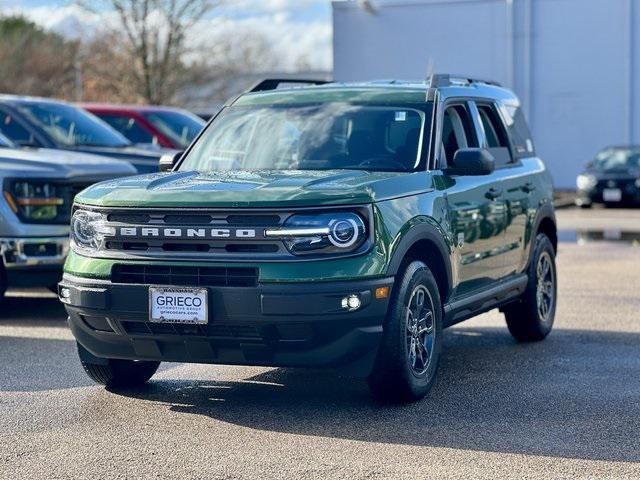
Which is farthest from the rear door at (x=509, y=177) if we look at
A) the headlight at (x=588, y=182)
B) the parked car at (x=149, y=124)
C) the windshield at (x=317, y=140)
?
the headlight at (x=588, y=182)

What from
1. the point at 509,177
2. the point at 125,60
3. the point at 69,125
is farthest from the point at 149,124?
the point at 125,60

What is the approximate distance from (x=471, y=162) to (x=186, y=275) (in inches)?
80.5

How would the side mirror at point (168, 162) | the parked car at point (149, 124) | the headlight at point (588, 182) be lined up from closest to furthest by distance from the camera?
the side mirror at point (168, 162)
the parked car at point (149, 124)
the headlight at point (588, 182)

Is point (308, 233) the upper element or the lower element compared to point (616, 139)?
upper

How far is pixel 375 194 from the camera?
6676 mm

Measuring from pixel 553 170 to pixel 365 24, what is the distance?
22.6 feet

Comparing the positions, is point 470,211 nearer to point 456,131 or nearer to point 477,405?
point 456,131

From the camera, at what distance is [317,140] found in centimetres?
786

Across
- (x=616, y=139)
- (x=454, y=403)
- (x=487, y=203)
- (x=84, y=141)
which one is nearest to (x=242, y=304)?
(x=454, y=403)

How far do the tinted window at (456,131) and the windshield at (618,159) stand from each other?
19464 mm

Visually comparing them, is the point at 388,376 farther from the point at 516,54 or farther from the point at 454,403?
the point at 516,54

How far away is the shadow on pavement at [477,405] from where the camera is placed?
20.6 ft

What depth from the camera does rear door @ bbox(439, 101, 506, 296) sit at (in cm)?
780

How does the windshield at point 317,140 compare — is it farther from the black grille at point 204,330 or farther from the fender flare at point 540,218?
the fender flare at point 540,218
